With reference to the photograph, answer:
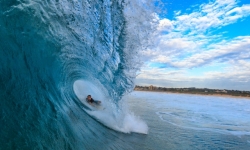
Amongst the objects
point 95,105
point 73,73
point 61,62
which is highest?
point 61,62

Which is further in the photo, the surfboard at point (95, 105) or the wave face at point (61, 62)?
the surfboard at point (95, 105)

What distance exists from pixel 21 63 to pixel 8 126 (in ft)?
6.85

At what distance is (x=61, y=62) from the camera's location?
8133 millimetres

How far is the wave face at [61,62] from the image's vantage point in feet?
13.2

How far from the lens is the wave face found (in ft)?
13.2

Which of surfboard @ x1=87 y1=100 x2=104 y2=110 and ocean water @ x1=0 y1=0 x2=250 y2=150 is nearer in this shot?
ocean water @ x1=0 y1=0 x2=250 y2=150

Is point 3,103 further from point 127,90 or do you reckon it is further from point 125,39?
point 127,90

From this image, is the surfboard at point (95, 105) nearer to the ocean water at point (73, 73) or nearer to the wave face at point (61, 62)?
the ocean water at point (73, 73)

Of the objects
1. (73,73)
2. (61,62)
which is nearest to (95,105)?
(73,73)

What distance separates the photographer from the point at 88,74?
10664 mm

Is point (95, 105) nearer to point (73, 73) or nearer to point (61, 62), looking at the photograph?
point (73, 73)

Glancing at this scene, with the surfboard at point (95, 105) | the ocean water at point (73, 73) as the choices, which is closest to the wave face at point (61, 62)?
the ocean water at point (73, 73)

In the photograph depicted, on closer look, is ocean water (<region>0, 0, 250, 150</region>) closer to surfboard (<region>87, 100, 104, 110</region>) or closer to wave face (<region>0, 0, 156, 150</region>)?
wave face (<region>0, 0, 156, 150</region>)

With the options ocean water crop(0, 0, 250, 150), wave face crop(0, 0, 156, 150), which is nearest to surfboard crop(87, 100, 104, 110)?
ocean water crop(0, 0, 250, 150)
